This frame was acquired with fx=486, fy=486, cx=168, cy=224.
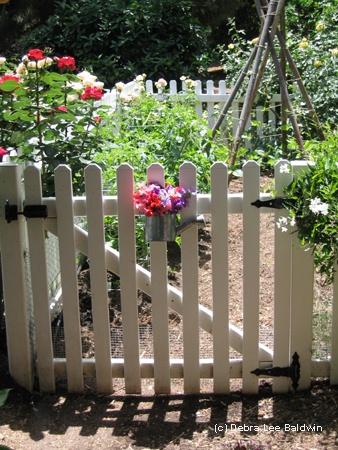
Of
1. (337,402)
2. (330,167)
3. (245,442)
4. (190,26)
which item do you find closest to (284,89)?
(330,167)

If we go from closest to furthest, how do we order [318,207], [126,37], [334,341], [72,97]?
1. [318,207]
2. [334,341]
3. [72,97]
4. [126,37]

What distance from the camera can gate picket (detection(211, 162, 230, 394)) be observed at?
2338 millimetres

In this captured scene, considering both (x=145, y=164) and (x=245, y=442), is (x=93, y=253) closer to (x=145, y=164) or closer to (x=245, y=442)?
(x=245, y=442)

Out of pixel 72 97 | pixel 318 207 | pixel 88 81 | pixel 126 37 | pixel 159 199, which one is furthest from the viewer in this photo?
pixel 126 37

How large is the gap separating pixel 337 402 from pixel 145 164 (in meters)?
2.10

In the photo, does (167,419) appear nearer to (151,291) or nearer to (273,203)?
(151,291)

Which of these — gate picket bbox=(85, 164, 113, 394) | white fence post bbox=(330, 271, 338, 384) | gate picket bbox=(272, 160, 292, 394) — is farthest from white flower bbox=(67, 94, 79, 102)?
white fence post bbox=(330, 271, 338, 384)

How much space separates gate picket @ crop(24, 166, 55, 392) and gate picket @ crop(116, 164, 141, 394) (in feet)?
1.30

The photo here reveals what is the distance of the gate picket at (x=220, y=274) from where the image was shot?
2.34 metres

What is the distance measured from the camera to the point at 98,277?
8.08 ft

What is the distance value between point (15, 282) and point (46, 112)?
36.6 inches

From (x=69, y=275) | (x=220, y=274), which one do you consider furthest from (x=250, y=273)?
(x=69, y=275)

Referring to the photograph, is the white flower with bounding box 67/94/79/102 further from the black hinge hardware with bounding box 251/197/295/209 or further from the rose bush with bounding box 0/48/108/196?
the black hinge hardware with bounding box 251/197/295/209

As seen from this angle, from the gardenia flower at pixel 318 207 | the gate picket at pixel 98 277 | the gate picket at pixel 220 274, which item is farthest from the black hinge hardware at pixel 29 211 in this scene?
the gardenia flower at pixel 318 207
